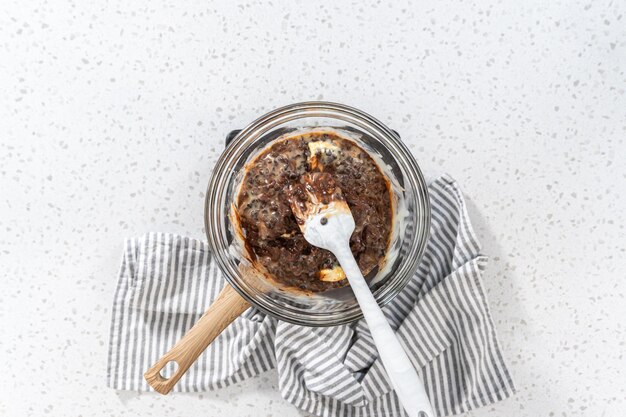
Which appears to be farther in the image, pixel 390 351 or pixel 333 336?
pixel 333 336

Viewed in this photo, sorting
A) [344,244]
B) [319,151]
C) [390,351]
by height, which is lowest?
[390,351]

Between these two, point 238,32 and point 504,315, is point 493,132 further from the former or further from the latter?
point 238,32

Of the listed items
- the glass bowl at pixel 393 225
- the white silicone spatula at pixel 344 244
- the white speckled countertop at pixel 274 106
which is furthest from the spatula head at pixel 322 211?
the white speckled countertop at pixel 274 106

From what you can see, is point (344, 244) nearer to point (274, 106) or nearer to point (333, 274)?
point (333, 274)

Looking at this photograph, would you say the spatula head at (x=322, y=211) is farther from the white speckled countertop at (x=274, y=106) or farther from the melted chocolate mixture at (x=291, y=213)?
the white speckled countertop at (x=274, y=106)

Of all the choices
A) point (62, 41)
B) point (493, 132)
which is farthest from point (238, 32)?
point (493, 132)

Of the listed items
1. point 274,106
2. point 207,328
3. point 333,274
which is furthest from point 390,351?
point 274,106
